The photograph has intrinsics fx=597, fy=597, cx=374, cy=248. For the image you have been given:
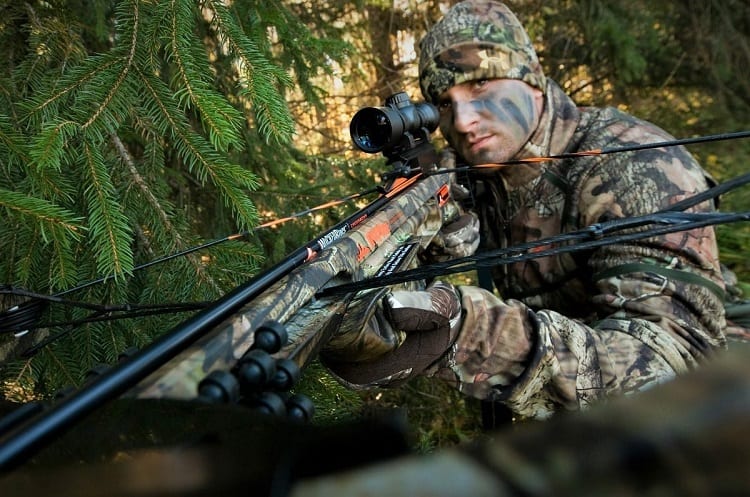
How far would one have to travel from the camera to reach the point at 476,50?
3127mm

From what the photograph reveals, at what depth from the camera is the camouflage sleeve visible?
2.14 meters

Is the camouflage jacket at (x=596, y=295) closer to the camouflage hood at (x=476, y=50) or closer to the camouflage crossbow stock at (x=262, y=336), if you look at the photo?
the camouflage hood at (x=476, y=50)

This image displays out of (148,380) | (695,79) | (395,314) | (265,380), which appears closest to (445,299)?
(395,314)

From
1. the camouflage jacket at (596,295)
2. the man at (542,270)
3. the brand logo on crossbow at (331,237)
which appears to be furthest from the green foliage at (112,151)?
the camouflage jacket at (596,295)

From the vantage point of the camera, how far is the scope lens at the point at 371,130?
2.35 metres

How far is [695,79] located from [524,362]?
5794mm

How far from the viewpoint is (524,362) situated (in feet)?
7.14

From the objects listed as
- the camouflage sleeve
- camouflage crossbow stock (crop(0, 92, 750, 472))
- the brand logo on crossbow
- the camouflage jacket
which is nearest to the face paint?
the camouflage jacket

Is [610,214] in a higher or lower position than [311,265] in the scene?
lower

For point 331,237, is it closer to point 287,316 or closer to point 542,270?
point 287,316

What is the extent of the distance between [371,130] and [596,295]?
4.05 ft

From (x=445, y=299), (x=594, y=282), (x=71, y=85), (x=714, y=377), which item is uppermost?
(x=71, y=85)

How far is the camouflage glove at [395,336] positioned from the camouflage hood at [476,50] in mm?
1534

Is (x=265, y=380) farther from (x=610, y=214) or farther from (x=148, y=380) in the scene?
(x=610, y=214)
